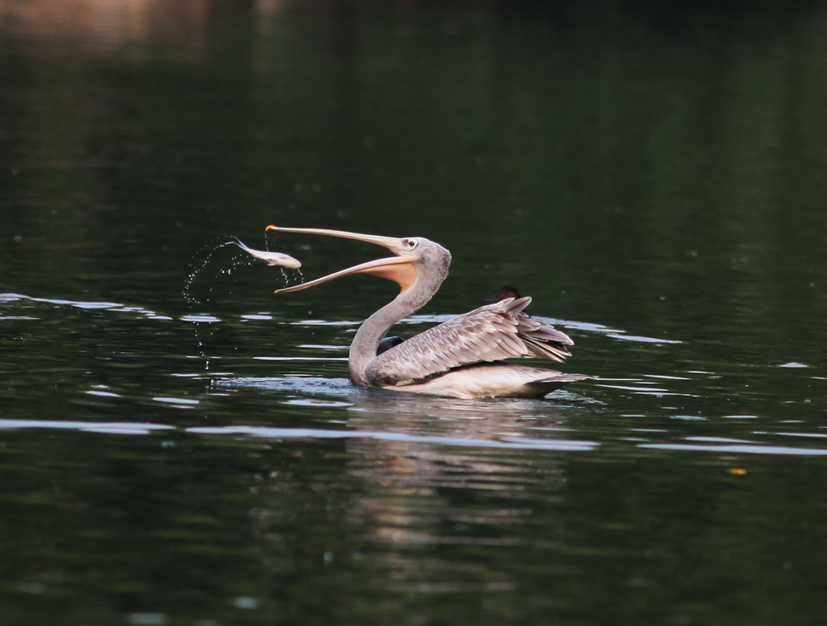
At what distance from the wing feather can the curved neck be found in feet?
0.82

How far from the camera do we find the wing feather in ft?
38.4

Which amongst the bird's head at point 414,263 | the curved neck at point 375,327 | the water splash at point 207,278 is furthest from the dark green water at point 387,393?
the bird's head at point 414,263

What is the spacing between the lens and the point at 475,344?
1172 cm

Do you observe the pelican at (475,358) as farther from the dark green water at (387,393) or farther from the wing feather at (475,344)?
the dark green water at (387,393)

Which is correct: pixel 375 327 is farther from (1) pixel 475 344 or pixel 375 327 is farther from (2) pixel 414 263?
(1) pixel 475 344

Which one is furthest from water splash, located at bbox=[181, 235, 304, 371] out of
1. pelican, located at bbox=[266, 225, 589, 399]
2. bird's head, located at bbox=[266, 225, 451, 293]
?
pelican, located at bbox=[266, 225, 589, 399]

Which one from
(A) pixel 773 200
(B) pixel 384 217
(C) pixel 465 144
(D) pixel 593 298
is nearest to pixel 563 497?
(D) pixel 593 298

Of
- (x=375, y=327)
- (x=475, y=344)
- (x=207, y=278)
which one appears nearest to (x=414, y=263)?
(x=375, y=327)

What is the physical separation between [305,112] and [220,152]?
789cm

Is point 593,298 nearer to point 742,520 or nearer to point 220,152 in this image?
point 742,520

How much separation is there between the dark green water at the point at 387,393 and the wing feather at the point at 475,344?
0.28 m

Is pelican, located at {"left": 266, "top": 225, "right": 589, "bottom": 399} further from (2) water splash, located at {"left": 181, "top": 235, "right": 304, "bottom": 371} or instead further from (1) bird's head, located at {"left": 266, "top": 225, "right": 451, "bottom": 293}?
(2) water splash, located at {"left": 181, "top": 235, "right": 304, "bottom": 371}

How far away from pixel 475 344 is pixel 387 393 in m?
0.82

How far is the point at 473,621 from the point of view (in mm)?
6668
